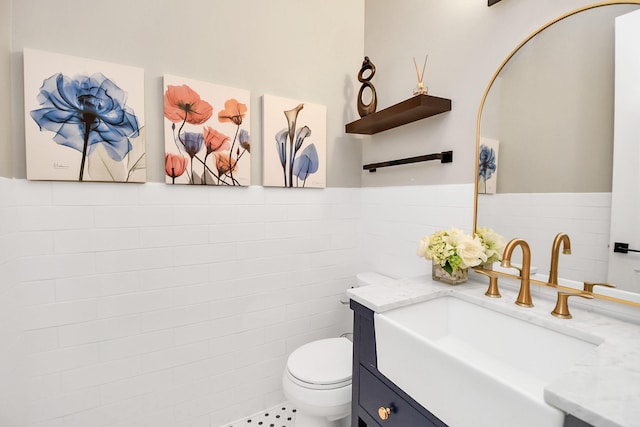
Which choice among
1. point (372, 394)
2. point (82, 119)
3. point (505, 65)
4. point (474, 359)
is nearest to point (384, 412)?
point (372, 394)

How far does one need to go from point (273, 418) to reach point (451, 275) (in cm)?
142

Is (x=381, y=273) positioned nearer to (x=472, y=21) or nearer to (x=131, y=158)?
(x=472, y=21)

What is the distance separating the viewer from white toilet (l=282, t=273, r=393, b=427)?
4.28 ft

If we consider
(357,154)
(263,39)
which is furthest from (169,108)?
(357,154)

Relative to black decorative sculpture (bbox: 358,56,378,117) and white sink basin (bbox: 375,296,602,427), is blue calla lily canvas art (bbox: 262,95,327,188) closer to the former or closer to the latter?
black decorative sculpture (bbox: 358,56,378,117)

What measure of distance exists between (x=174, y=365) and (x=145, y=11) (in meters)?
1.85

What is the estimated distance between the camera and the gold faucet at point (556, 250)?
1024mm

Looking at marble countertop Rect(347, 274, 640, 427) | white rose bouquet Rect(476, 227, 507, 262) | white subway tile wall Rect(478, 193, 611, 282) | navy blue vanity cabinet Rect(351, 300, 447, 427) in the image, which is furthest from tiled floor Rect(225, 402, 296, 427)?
white subway tile wall Rect(478, 193, 611, 282)

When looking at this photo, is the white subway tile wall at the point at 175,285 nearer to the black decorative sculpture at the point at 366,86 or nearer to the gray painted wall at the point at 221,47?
the gray painted wall at the point at 221,47

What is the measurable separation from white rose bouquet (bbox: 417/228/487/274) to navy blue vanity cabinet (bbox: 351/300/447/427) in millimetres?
420

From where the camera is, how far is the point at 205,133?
1.56 meters

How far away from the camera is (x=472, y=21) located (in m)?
1.38

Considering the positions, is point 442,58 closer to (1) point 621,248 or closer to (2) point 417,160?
(2) point 417,160

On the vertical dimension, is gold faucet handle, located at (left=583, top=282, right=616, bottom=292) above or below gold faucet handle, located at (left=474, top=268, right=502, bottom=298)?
above
